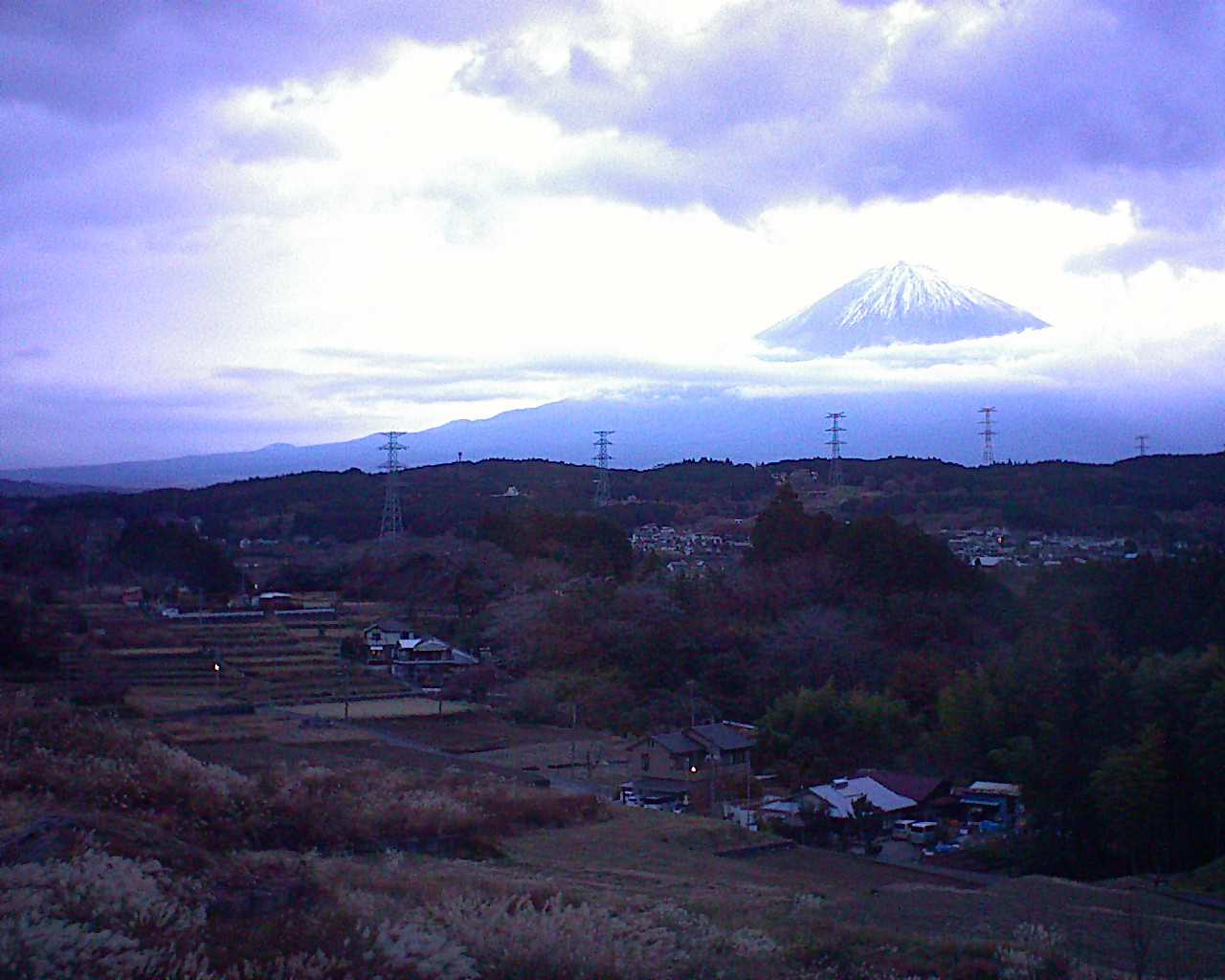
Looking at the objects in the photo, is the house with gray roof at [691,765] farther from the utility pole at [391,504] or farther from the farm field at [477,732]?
the utility pole at [391,504]

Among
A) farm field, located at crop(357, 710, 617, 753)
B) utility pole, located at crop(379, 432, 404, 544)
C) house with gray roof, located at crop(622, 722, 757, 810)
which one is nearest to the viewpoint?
house with gray roof, located at crop(622, 722, 757, 810)

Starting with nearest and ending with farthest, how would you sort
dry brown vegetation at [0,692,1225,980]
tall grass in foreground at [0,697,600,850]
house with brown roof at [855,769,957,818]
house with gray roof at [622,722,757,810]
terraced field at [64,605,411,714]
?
dry brown vegetation at [0,692,1225,980], tall grass in foreground at [0,697,600,850], house with brown roof at [855,769,957,818], house with gray roof at [622,722,757,810], terraced field at [64,605,411,714]

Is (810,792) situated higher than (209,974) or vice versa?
(209,974)

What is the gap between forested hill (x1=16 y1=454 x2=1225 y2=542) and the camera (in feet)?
110

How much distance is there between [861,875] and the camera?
10.7 meters

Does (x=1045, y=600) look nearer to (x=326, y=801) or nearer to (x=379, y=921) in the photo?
(x=326, y=801)

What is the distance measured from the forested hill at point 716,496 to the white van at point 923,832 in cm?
1728

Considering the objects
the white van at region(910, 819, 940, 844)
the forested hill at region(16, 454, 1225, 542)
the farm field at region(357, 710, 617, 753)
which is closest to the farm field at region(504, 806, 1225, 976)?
the white van at region(910, 819, 940, 844)

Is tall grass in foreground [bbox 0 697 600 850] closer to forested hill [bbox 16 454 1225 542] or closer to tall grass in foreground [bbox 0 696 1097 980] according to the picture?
tall grass in foreground [bbox 0 696 1097 980]

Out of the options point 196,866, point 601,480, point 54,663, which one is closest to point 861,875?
point 196,866

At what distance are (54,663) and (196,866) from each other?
14.0 meters

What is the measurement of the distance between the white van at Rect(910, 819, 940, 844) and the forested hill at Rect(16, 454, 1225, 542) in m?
17.3

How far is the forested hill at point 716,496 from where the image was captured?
3353 centimetres

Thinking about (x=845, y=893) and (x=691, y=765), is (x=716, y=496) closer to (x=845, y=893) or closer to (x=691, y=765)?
(x=691, y=765)
